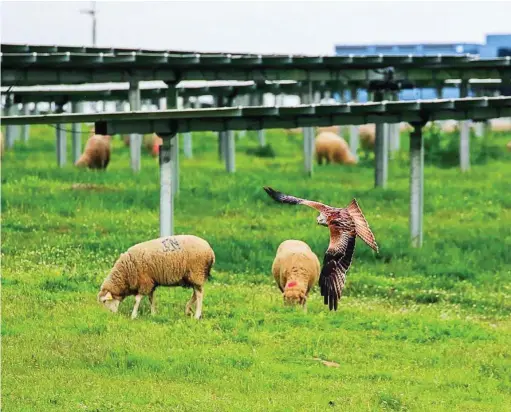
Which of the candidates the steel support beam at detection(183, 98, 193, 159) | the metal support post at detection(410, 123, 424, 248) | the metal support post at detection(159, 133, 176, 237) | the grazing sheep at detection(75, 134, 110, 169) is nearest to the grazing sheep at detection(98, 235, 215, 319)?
the metal support post at detection(159, 133, 176, 237)

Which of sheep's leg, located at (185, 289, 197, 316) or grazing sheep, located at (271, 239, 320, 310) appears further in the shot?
grazing sheep, located at (271, 239, 320, 310)

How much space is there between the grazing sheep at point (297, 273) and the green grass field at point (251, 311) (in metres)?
0.34

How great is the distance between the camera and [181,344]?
57.2 ft

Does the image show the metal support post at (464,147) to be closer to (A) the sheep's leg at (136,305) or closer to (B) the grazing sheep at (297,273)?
(B) the grazing sheep at (297,273)

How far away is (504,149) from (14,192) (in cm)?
2241

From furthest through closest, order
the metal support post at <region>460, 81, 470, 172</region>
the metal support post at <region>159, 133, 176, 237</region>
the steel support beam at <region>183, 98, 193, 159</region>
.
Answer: the steel support beam at <region>183, 98, 193, 159</region>, the metal support post at <region>460, 81, 470, 172</region>, the metal support post at <region>159, 133, 176, 237</region>

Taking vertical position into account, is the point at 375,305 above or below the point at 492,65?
below

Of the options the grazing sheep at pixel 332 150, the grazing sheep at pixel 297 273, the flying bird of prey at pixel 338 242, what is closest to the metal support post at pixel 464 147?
the grazing sheep at pixel 332 150

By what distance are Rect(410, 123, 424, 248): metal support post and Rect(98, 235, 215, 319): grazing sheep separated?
781 cm

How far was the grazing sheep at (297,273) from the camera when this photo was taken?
1986cm

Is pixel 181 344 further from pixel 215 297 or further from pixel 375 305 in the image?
pixel 375 305

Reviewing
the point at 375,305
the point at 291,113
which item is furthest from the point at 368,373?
the point at 291,113

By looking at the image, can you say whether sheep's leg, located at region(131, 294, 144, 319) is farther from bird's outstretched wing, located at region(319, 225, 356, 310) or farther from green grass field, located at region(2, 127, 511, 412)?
bird's outstretched wing, located at region(319, 225, 356, 310)

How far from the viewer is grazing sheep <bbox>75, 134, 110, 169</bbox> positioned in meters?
38.8
